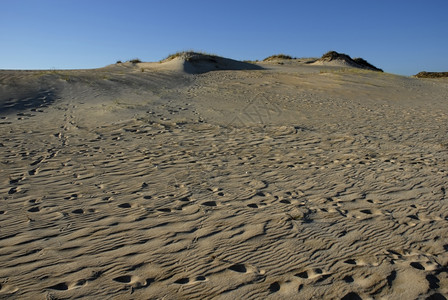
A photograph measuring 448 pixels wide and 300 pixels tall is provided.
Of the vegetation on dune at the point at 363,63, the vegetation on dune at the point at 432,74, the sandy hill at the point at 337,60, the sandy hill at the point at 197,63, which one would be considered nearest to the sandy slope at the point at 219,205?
the sandy hill at the point at 197,63

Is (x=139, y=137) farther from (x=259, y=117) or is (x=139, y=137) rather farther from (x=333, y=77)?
(x=333, y=77)

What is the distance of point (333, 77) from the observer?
17625mm

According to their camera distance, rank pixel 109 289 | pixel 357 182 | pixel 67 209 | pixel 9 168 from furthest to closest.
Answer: pixel 9 168 < pixel 357 182 < pixel 67 209 < pixel 109 289

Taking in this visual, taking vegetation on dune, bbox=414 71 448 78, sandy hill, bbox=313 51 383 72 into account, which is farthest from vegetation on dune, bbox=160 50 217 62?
vegetation on dune, bbox=414 71 448 78

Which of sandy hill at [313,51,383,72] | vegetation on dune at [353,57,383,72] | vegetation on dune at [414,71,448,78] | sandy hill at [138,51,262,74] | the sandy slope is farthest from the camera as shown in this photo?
vegetation on dune at [353,57,383,72]

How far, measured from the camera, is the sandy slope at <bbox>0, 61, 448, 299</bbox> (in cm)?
271

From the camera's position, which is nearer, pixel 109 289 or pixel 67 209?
pixel 109 289

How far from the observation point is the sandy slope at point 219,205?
2709 millimetres

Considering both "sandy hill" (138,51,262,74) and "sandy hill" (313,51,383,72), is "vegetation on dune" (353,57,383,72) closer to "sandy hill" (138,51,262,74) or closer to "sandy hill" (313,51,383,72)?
"sandy hill" (313,51,383,72)

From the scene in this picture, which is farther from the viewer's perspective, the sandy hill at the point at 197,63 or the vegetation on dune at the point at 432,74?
the vegetation on dune at the point at 432,74

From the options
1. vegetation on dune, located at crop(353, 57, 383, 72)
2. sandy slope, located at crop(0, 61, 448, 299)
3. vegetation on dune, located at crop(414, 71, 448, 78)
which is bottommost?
sandy slope, located at crop(0, 61, 448, 299)

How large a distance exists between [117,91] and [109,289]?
33.9 feet

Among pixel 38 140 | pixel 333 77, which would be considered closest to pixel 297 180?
pixel 38 140

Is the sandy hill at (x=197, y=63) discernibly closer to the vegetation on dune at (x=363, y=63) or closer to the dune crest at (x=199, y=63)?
the dune crest at (x=199, y=63)
